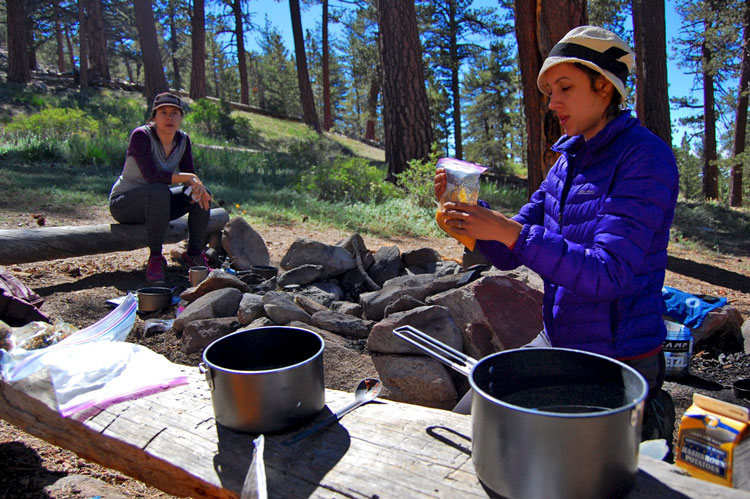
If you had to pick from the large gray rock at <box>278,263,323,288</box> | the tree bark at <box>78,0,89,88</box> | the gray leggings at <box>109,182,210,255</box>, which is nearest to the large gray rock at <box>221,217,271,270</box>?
the gray leggings at <box>109,182,210,255</box>

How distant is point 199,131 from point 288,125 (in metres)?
6.95

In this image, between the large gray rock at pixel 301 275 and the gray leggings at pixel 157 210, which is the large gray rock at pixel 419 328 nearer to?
the large gray rock at pixel 301 275

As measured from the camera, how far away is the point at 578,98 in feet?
6.15

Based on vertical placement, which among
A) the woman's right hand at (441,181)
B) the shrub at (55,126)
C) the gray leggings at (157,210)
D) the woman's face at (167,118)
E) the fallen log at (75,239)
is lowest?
the fallen log at (75,239)

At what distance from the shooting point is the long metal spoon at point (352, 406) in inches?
55.6

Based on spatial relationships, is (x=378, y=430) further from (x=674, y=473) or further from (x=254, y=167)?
(x=254, y=167)

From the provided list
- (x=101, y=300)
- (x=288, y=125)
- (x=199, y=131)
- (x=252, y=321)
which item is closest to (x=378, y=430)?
(x=252, y=321)

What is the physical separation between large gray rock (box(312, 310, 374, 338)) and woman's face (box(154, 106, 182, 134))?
251 cm

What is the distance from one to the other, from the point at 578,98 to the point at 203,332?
2622 millimetres

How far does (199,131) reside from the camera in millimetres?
16266

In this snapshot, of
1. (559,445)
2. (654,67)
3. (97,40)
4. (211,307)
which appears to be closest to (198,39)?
(97,40)

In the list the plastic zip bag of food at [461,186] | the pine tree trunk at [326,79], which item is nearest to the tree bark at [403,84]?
the plastic zip bag of food at [461,186]

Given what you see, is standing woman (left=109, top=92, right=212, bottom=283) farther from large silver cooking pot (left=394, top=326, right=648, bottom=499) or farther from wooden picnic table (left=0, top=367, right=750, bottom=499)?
large silver cooking pot (left=394, top=326, right=648, bottom=499)

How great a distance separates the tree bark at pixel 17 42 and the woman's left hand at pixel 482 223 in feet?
68.7
